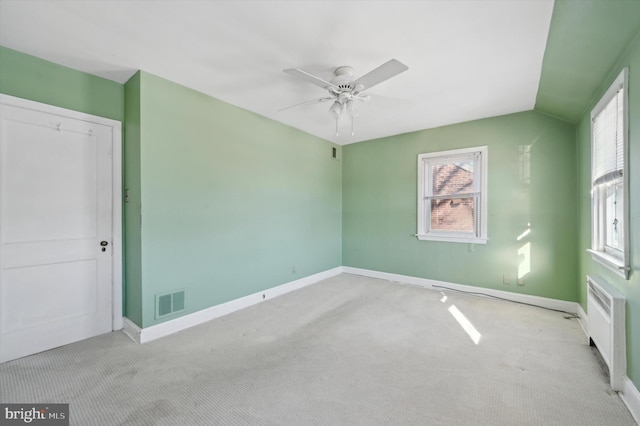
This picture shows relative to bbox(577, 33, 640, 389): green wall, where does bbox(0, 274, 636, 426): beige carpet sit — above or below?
below

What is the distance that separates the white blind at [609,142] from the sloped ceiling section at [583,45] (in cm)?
28

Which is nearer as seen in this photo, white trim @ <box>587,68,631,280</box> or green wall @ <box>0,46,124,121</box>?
white trim @ <box>587,68,631,280</box>

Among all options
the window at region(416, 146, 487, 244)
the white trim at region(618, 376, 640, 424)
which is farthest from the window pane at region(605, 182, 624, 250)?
the window at region(416, 146, 487, 244)

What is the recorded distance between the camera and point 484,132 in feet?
13.0

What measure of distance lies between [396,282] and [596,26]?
3821 millimetres

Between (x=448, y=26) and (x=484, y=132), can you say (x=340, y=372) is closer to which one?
(x=448, y=26)

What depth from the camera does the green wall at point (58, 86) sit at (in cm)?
228

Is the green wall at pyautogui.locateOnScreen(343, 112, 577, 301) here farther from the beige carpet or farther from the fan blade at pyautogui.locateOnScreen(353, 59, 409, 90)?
the fan blade at pyautogui.locateOnScreen(353, 59, 409, 90)

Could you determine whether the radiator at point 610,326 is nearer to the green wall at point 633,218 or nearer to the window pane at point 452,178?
the green wall at point 633,218

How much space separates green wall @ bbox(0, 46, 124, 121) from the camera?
228cm

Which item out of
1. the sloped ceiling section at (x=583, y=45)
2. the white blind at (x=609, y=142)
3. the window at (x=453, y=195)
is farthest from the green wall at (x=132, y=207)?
the white blind at (x=609, y=142)

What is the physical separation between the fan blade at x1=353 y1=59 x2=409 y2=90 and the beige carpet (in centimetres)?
234

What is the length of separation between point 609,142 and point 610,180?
380 mm

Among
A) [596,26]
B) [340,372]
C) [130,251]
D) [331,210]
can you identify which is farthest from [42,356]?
[596,26]
